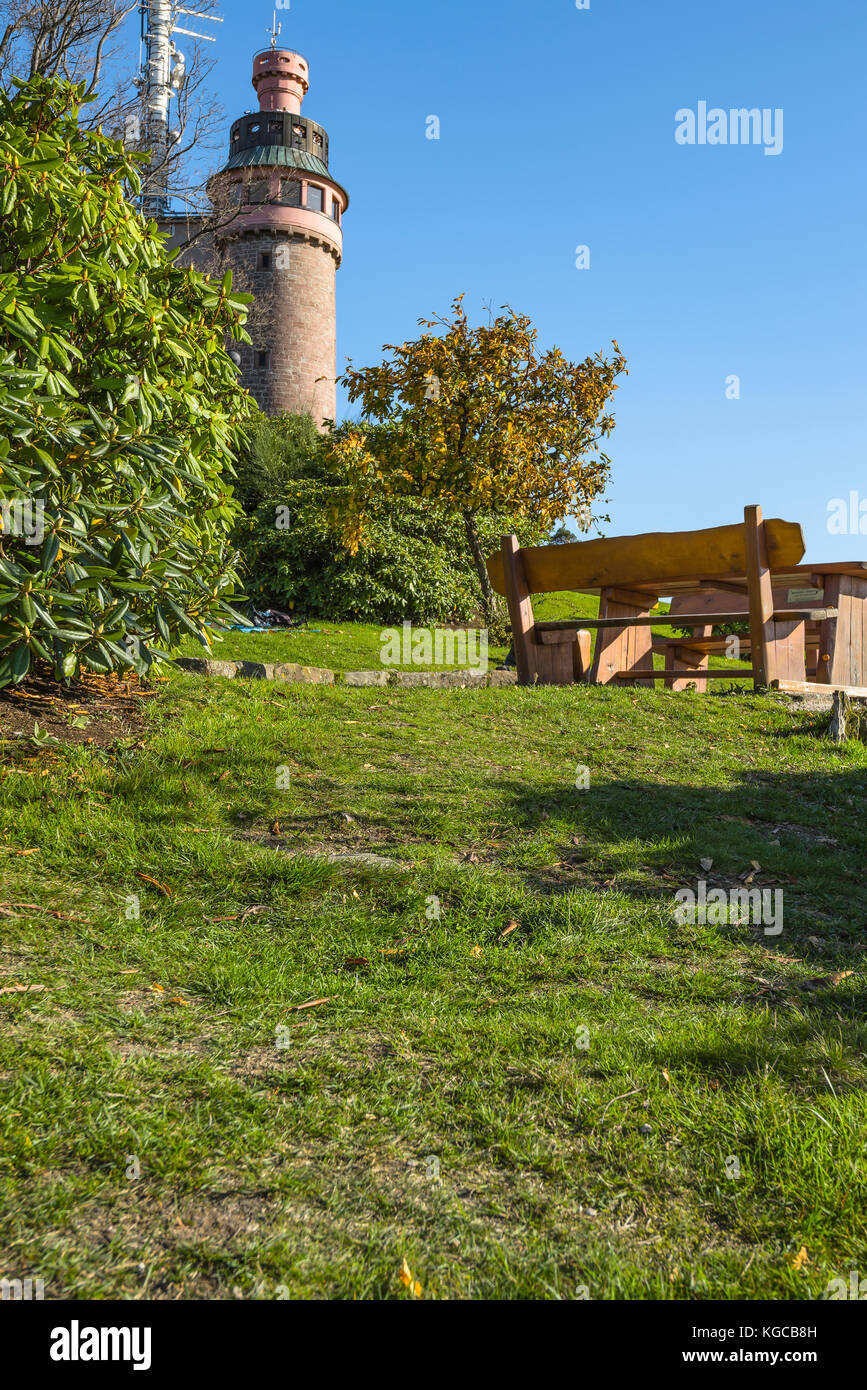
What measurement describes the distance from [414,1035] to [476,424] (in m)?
15.3

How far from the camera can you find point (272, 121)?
38.9 m

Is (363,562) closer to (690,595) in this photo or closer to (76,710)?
(690,595)

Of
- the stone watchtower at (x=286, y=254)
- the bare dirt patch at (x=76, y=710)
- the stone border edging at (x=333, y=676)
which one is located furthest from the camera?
the stone watchtower at (x=286, y=254)

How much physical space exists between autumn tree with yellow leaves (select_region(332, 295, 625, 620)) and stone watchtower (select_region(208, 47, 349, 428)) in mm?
20320

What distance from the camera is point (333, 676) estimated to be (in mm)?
9422

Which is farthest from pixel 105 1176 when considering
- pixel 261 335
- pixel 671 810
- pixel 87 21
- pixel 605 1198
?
pixel 261 335

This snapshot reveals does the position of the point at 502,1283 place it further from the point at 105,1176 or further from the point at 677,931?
the point at 677,931

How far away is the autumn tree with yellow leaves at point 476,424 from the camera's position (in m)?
16.7

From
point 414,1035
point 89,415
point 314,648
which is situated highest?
point 89,415

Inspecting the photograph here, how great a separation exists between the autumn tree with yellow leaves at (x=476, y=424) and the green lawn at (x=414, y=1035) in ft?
39.4

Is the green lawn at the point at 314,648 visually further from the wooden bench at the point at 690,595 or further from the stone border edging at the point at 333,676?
the wooden bench at the point at 690,595

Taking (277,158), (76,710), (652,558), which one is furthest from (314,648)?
(277,158)

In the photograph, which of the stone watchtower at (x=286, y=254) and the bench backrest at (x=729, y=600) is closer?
the bench backrest at (x=729, y=600)

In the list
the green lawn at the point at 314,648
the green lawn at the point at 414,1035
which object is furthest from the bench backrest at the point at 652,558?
the green lawn at the point at 314,648
